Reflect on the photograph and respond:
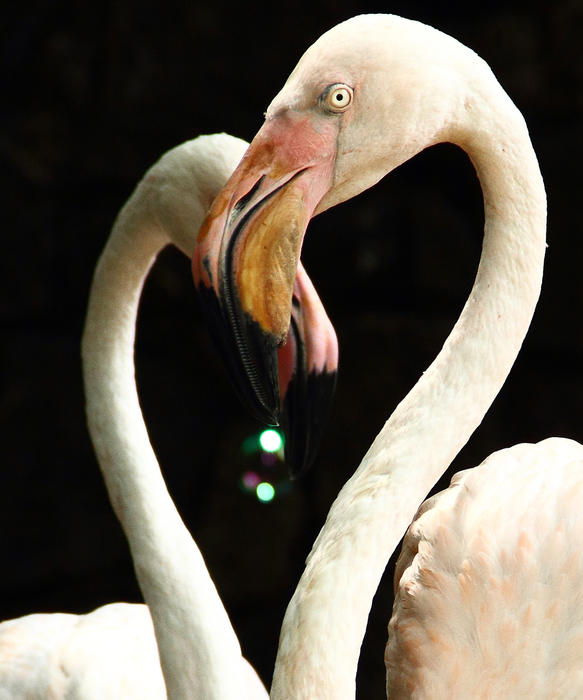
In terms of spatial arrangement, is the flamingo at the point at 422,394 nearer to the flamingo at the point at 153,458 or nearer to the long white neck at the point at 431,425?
the long white neck at the point at 431,425

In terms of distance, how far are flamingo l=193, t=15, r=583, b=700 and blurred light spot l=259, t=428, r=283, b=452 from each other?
1.97 metres

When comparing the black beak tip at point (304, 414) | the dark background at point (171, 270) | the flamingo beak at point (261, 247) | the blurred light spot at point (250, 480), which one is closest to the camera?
the flamingo beak at point (261, 247)

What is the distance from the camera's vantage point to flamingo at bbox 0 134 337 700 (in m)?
1.60

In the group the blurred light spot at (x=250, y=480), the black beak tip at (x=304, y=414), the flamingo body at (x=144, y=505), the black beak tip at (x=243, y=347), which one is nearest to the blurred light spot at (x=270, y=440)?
the blurred light spot at (x=250, y=480)

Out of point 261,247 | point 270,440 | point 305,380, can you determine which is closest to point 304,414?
point 305,380

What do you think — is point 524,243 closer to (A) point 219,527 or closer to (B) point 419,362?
(B) point 419,362

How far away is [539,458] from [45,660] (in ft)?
3.23

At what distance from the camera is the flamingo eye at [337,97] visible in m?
1.31

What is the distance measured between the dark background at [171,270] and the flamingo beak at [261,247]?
232 centimetres

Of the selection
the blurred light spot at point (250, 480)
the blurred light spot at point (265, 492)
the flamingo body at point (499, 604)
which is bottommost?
the blurred light spot at point (265, 492)

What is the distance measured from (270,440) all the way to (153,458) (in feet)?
6.32

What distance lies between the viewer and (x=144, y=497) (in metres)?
1.74

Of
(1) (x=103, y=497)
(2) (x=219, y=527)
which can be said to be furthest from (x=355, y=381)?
(1) (x=103, y=497)

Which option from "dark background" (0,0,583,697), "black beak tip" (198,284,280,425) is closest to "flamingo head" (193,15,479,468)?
"black beak tip" (198,284,280,425)
